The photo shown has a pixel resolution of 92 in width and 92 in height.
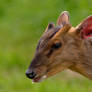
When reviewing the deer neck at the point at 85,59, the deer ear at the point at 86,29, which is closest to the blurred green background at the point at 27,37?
the deer neck at the point at 85,59

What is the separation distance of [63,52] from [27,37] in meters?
5.58

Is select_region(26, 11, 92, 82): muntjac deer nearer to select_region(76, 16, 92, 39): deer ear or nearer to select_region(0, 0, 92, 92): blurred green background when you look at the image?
select_region(76, 16, 92, 39): deer ear

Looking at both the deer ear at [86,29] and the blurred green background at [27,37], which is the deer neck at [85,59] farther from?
the blurred green background at [27,37]

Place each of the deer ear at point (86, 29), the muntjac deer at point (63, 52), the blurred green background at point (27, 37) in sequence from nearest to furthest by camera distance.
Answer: the muntjac deer at point (63, 52) < the deer ear at point (86, 29) < the blurred green background at point (27, 37)

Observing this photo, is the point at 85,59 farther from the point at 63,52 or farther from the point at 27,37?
the point at 27,37

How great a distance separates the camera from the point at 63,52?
892cm

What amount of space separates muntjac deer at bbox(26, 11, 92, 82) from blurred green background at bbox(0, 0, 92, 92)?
104 inches

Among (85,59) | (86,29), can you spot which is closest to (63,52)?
(85,59)

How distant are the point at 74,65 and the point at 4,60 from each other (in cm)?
442

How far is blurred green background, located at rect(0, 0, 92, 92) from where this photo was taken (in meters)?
12.0

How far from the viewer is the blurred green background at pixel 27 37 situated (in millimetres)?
12039

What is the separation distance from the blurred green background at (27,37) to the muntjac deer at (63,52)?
8.65ft

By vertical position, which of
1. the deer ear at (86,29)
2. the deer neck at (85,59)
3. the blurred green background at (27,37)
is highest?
the blurred green background at (27,37)

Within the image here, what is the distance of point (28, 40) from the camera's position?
14.3m
